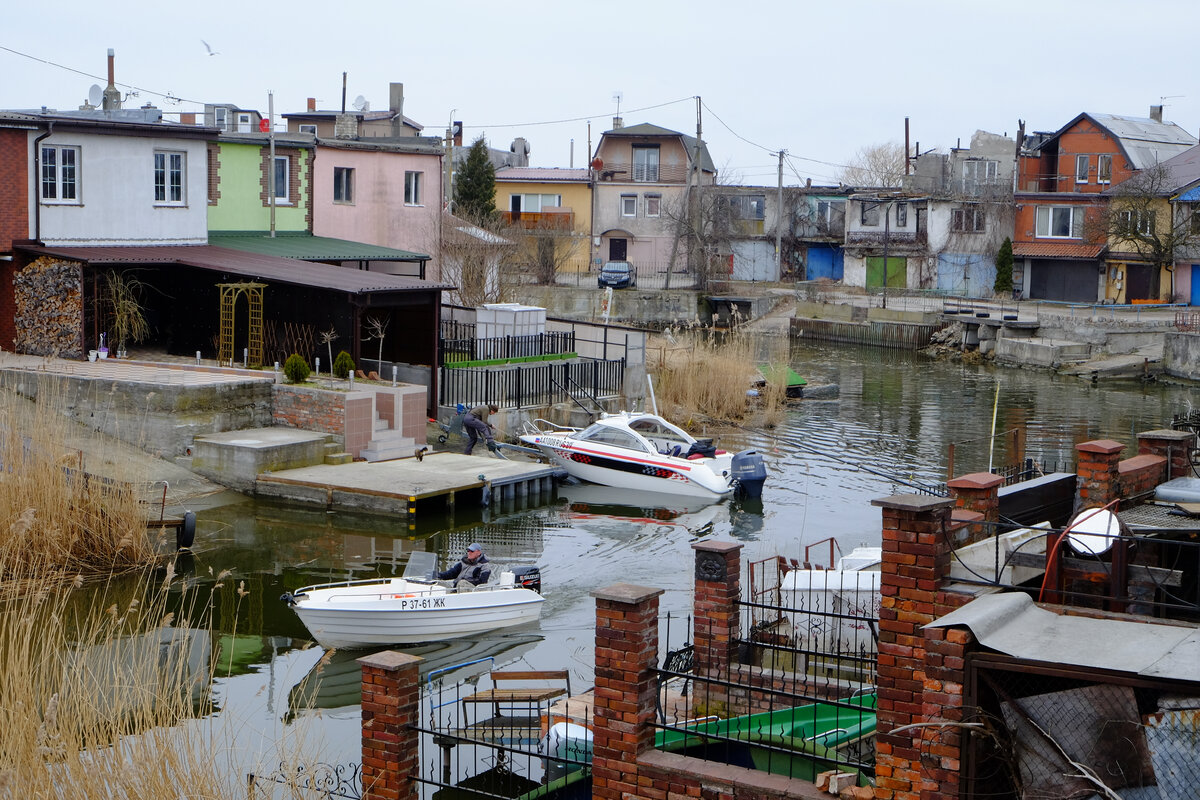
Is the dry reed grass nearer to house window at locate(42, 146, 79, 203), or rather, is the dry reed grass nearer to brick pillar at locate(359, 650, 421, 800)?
brick pillar at locate(359, 650, 421, 800)

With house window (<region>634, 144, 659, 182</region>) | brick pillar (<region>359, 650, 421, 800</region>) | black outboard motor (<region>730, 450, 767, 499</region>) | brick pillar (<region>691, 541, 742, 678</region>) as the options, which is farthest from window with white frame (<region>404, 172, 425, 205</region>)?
brick pillar (<region>359, 650, 421, 800</region>)

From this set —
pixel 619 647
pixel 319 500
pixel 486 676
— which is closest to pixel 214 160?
pixel 319 500

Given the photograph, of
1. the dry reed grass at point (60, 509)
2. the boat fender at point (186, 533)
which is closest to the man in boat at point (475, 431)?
the boat fender at point (186, 533)

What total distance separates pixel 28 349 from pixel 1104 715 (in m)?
27.8

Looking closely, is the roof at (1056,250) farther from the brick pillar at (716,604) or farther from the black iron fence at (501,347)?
the brick pillar at (716,604)

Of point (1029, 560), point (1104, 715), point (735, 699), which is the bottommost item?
point (735, 699)

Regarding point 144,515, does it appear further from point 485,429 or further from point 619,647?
point 619,647

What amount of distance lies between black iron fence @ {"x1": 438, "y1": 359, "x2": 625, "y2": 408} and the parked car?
3262 cm

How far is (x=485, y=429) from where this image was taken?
98.5 ft

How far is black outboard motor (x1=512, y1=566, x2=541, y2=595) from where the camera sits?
19391mm

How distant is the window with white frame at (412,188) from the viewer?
43.7 m

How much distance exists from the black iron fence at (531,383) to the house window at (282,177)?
1063cm

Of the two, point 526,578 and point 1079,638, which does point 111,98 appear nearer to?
point 526,578

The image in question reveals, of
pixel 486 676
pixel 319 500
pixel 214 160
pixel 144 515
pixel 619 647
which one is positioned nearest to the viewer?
pixel 619 647
